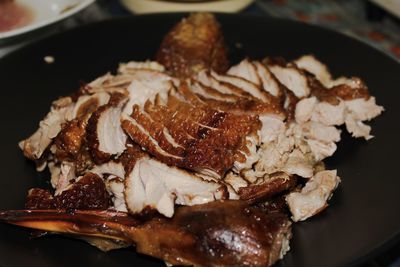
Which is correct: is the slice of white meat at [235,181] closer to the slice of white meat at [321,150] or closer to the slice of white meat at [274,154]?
the slice of white meat at [274,154]

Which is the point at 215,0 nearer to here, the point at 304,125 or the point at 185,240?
the point at 304,125

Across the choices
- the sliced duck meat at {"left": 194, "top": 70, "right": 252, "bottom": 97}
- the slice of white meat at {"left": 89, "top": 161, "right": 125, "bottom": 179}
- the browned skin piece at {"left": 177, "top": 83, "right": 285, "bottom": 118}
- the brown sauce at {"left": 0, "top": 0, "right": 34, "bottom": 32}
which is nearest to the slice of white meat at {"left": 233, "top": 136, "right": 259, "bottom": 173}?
the browned skin piece at {"left": 177, "top": 83, "right": 285, "bottom": 118}

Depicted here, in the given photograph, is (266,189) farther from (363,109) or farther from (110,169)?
(363,109)

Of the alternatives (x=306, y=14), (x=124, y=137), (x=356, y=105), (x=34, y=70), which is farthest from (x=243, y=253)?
(x=306, y=14)

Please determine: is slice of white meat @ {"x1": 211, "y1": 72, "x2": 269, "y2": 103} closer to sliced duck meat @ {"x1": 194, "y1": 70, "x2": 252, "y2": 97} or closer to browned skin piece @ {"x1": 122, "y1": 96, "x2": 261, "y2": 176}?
sliced duck meat @ {"x1": 194, "y1": 70, "x2": 252, "y2": 97}

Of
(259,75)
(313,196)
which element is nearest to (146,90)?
(259,75)

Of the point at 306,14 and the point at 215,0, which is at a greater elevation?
the point at 215,0

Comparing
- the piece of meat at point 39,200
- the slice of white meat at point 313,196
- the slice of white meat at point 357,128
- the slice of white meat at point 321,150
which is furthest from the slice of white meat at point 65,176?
the slice of white meat at point 357,128
